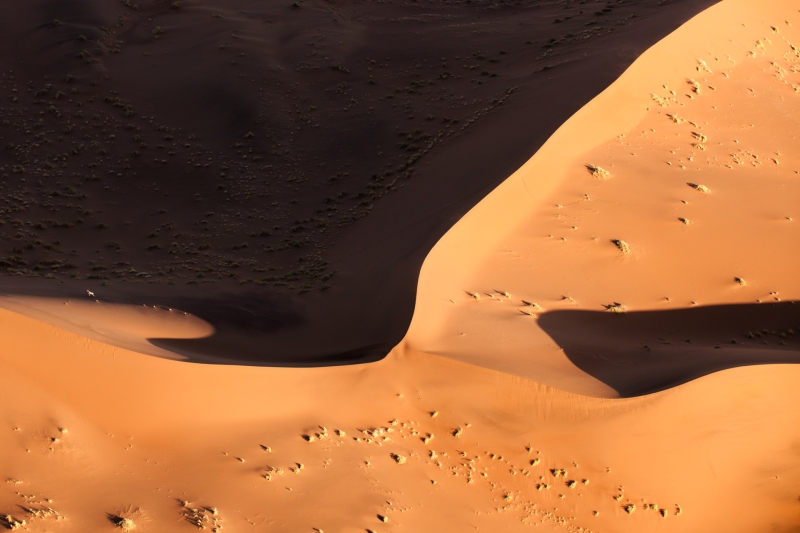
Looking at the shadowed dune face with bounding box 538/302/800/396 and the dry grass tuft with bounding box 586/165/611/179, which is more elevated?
the dry grass tuft with bounding box 586/165/611/179

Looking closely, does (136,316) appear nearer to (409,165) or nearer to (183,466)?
(183,466)

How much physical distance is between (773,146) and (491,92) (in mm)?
6403

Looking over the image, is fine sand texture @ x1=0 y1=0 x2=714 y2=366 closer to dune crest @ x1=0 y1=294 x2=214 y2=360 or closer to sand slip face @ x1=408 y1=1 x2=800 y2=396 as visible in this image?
dune crest @ x1=0 y1=294 x2=214 y2=360

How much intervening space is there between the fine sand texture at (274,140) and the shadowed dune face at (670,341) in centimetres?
253

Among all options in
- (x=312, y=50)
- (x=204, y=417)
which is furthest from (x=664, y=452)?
(x=312, y=50)

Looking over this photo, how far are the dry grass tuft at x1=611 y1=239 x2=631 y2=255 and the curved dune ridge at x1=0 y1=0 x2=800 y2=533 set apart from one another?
24 millimetres

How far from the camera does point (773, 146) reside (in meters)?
15.3

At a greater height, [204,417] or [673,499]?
[204,417]

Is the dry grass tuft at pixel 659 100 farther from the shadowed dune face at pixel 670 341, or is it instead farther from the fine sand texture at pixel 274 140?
the shadowed dune face at pixel 670 341

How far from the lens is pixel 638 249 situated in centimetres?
1203

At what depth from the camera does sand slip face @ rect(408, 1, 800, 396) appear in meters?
9.51

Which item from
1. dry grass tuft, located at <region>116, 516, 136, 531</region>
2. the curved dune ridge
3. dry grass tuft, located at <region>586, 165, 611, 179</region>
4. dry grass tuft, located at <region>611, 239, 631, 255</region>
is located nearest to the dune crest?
the curved dune ridge

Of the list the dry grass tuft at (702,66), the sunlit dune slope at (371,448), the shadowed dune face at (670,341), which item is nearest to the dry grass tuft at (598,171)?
the shadowed dune face at (670,341)

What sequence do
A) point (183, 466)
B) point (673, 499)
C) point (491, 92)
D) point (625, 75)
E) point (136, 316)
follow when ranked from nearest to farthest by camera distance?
point (183, 466)
point (673, 499)
point (136, 316)
point (625, 75)
point (491, 92)
